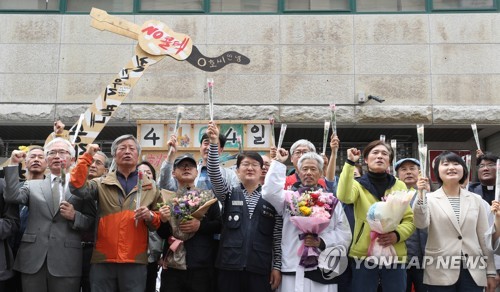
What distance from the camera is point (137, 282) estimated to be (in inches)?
169

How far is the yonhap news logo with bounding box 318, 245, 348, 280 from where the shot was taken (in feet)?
14.0

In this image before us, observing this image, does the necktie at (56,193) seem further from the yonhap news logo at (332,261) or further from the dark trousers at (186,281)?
the yonhap news logo at (332,261)

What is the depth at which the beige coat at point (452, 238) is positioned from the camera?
4285mm

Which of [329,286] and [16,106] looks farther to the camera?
[16,106]

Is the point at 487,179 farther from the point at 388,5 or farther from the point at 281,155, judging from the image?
the point at 388,5

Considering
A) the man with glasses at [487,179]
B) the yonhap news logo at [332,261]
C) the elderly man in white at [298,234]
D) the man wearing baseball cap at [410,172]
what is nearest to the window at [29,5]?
the elderly man in white at [298,234]

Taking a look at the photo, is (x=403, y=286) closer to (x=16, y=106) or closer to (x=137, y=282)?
(x=137, y=282)

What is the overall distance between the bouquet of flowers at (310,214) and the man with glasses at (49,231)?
1.83 meters

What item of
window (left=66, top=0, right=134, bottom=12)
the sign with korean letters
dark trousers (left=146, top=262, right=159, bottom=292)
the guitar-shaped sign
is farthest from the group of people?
window (left=66, top=0, right=134, bottom=12)

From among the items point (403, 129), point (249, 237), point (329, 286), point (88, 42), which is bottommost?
point (329, 286)

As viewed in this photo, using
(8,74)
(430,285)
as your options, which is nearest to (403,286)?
(430,285)

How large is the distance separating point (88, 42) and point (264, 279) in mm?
7382

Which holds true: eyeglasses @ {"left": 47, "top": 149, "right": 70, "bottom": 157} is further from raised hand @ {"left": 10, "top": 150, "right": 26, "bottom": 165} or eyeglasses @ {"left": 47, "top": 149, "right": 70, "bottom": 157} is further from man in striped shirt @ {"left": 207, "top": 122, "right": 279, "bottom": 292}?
man in striped shirt @ {"left": 207, "top": 122, "right": 279, "bottom": 292}

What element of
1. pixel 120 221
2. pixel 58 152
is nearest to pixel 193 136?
pixel 58 152
